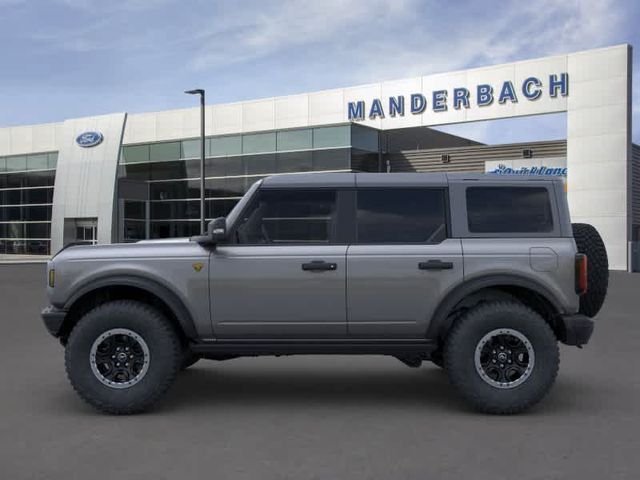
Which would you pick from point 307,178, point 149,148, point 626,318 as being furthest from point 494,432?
point 149,148

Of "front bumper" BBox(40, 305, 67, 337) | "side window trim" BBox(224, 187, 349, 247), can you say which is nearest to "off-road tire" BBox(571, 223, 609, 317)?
"side window trim" BBox(224, 187, 349, 247)

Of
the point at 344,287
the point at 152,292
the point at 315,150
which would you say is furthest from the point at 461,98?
the point at 152,292

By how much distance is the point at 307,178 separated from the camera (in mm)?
6027

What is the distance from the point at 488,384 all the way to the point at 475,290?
757 millimetres

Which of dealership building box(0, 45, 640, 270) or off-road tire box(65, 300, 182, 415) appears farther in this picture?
dealership building box(0, 45, 640, 270)

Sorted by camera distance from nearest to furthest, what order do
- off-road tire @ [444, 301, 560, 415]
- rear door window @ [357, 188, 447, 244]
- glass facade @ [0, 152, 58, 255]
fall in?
off-road tire @ [444, 301, 560, 415] < rear door window @ [357, 188, 447, 244] < glass facade @ [0, 152, 58, 255]

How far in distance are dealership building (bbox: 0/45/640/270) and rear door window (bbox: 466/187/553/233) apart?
51.4 ft

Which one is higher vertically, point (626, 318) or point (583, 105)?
point (583, 105)

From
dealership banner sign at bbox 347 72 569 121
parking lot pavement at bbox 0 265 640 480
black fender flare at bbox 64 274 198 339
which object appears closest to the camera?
parking lot pavement at bbox 0 265 640 480

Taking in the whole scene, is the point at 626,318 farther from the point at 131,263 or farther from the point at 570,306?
the point at 131,263

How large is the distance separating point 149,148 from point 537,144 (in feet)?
72.4

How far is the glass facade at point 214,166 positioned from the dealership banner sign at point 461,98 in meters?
1.31

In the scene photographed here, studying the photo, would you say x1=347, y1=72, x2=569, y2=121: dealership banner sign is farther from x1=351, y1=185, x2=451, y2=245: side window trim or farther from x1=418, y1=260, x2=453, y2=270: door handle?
x1=418, y1=260, x2=453, y2=270: door handle

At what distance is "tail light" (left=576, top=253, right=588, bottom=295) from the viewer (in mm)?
5742
